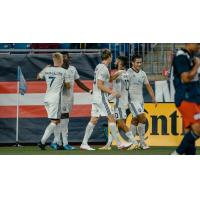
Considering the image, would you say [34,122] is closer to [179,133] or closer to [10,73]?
[10,73]

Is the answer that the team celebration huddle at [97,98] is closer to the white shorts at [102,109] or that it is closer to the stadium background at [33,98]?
the white shorts at [102,109]

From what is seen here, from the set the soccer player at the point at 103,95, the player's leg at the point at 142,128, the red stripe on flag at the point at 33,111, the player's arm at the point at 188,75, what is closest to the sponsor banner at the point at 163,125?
the player's leg at the point at 142,128

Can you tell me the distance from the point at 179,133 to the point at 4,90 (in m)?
4.21

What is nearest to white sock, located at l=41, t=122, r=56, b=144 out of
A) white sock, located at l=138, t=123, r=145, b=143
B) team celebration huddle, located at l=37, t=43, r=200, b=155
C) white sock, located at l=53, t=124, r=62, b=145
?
team celebration huddle, located at l=37, t=43, r=200, b=155

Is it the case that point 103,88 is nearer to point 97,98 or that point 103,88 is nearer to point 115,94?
point 115,94

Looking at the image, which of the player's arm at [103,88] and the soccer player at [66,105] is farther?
the soccer player at [66,105]

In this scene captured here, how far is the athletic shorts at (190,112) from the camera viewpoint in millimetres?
12961

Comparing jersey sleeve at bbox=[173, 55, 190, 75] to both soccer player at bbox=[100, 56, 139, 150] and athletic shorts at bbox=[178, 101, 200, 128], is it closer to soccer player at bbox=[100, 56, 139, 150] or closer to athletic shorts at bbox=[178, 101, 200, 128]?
athletic shorts at bbox=[178, 101, 200, 128]

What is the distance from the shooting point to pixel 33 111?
68.6 ft

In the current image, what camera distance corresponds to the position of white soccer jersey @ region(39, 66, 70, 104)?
738 inches

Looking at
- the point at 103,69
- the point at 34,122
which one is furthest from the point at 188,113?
the point at 34,122

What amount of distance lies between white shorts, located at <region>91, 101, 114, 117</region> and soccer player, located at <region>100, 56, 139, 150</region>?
24.1 inches

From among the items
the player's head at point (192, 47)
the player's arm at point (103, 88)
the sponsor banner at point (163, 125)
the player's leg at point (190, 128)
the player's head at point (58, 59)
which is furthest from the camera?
the sponsor banner at point (163, 125)

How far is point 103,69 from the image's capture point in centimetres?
1798
